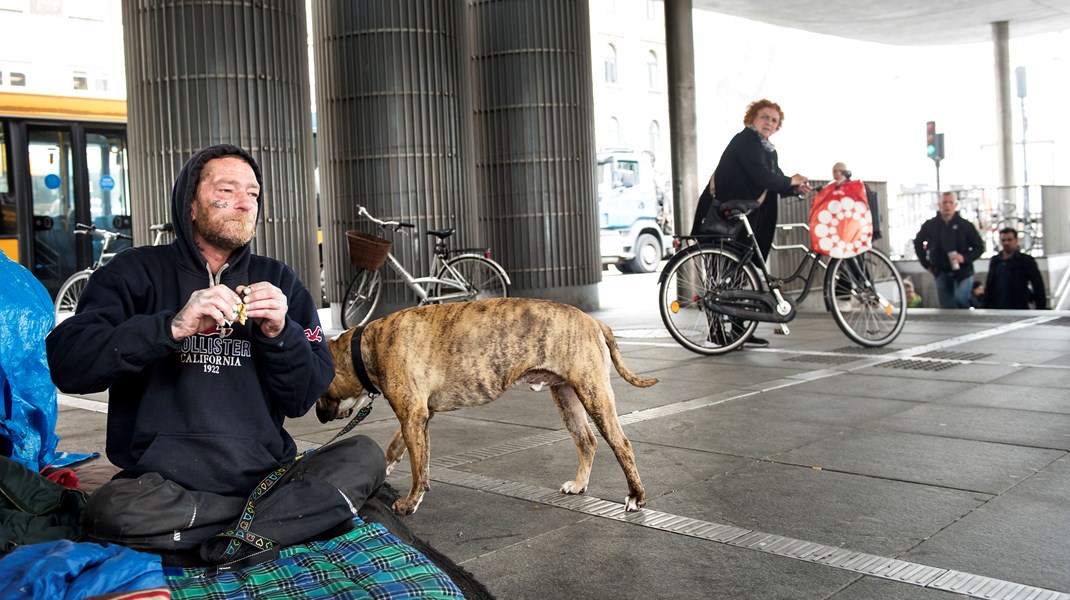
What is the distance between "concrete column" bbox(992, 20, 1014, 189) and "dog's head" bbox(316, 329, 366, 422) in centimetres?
2306

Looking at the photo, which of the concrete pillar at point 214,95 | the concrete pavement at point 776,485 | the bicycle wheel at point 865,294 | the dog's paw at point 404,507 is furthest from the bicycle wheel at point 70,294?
the dog's paw at point 404,507

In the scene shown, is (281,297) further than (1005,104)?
No

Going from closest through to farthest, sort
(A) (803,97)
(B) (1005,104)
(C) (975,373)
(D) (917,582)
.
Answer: (D) (917,582)
(C) (975,373)
(B) (1005,104)
(A) (803,97)

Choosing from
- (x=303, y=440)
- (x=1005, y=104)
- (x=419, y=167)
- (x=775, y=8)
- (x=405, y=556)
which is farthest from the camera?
(x=1005, y=104)

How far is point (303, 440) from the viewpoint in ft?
17.5

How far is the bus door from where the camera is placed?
46.3 feet

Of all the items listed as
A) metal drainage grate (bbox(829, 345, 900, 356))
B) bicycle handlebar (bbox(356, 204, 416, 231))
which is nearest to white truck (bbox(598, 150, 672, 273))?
bicycle handlebar (bbox(356, 204, 416, 231))

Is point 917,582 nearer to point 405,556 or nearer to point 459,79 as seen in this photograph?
point 405,556

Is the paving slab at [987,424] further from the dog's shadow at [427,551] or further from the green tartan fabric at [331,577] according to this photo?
the green tartan fabric at [331,577]

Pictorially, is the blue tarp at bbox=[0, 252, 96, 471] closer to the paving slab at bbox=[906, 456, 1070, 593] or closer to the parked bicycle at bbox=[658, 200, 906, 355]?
the paving slab at bbox=[906, 456, 1070, 593]

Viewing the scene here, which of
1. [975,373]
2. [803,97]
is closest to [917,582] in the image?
[975,373]

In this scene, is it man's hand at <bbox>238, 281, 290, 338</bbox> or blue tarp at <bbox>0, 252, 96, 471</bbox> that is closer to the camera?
man's hand at <bbox>238, 281, 290, 338</bbox>

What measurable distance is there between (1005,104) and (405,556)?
2564cm

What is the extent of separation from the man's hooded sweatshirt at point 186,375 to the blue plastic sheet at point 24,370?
1.43 meters
